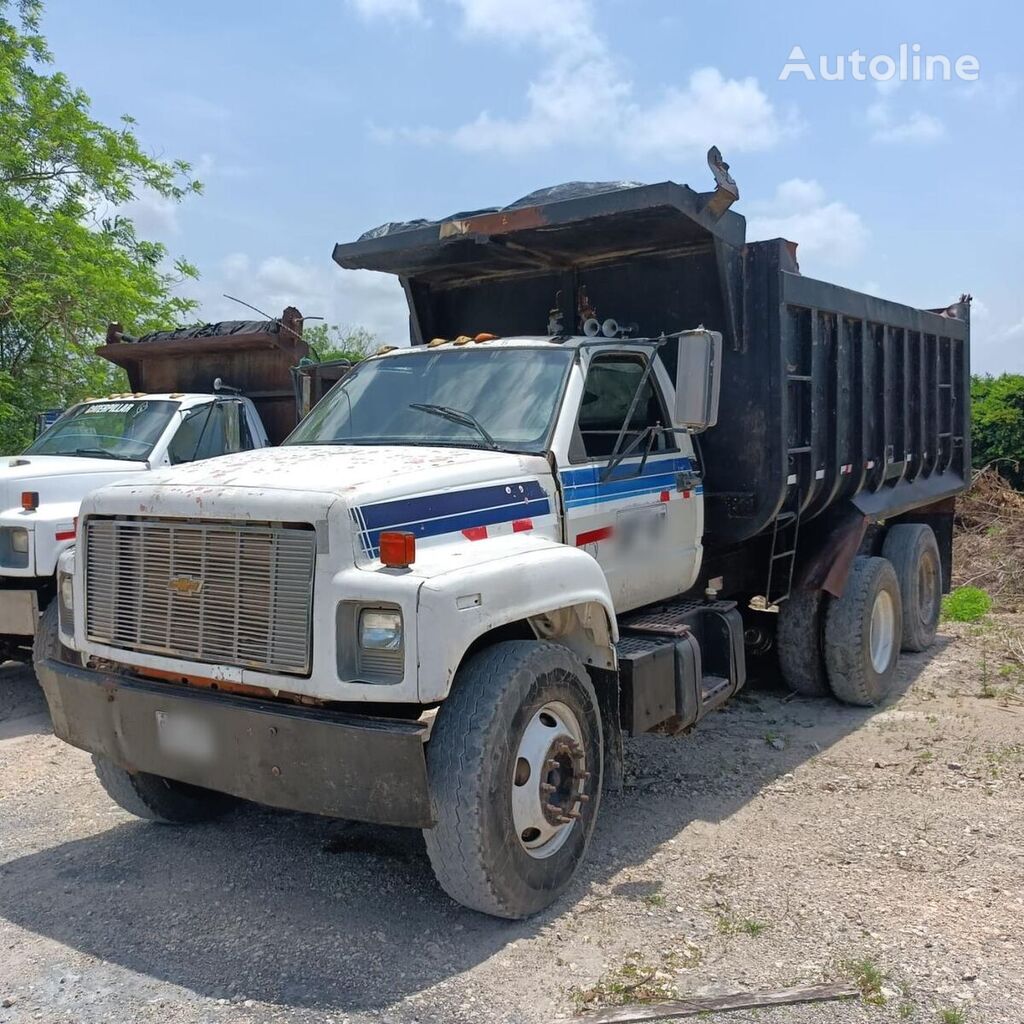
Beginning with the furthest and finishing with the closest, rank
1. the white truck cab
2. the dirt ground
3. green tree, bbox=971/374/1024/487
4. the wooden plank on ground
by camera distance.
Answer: green tree, bbox=971/374/1024/487 < the white truck cab < the dirt ground < the wooden plank on ground

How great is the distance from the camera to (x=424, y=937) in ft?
13.5

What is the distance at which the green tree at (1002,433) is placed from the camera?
18.0m

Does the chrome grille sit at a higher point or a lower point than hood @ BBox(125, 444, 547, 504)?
lower

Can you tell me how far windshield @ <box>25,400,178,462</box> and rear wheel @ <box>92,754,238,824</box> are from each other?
12.5ft

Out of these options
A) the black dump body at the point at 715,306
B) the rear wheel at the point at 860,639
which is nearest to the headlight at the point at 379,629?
the black dump body at the point at 715,306

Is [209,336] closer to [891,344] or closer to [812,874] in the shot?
[891,344]

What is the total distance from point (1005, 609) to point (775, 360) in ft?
21.0

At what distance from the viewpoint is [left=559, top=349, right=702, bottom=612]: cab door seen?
5.18 meters

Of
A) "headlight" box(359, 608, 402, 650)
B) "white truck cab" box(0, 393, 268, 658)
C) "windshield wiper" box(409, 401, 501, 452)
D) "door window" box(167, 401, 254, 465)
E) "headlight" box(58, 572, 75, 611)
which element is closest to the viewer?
"headlight" box(359, 608, 402, 650)

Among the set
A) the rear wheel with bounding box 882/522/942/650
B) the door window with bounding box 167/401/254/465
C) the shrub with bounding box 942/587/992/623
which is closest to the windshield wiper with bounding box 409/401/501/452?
the door window with bounding box 167/401/254/465

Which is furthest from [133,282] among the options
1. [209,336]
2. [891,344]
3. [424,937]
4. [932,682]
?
[424,937]

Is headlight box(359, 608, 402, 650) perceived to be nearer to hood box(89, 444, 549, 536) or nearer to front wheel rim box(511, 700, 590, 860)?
hood box(89, 444, 549, 536)

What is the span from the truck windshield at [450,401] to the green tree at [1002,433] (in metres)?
14.3

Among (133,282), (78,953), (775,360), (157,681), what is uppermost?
(133,282)
